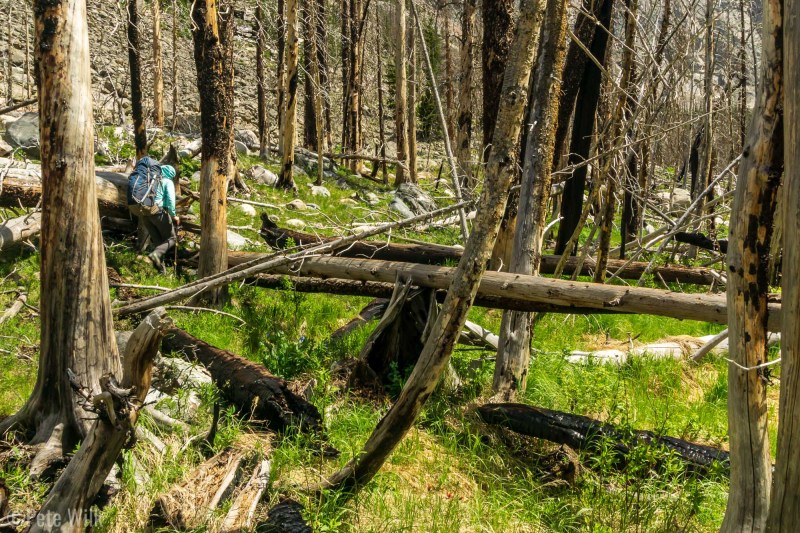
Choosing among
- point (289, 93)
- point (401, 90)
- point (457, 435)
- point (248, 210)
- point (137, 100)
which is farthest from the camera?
point (401, 90)

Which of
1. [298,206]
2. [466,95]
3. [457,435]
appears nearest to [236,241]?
[298,206]

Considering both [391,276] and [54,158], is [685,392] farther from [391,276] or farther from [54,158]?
[54,158]

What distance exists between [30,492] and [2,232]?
16.9 feet

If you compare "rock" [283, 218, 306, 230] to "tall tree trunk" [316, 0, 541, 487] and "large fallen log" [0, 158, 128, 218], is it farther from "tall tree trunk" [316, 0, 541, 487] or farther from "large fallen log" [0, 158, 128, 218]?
"tall tree trunk" [316, 0, 541, 487]

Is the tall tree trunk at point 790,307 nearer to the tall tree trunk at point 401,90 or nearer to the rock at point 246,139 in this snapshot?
the tall tree trunk at point 401,90

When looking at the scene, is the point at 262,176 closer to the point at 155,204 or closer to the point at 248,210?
the point at 248,210

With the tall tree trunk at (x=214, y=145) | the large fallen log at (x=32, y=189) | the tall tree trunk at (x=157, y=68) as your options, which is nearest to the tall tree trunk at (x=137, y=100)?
the large fallen log at (x=32, y=189)

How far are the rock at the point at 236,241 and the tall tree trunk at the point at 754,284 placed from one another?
26.3 ft

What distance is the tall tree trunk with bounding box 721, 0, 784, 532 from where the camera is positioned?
3.06 m

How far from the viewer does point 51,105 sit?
4453 millimetres

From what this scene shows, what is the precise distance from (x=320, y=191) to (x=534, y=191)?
1207cm

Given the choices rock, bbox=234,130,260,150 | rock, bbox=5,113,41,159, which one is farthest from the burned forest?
rock, bbox=234,130,260,150

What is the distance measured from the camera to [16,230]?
8.24 m

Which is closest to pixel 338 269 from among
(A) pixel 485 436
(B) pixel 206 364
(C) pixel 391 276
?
(C) pixel 391 276
